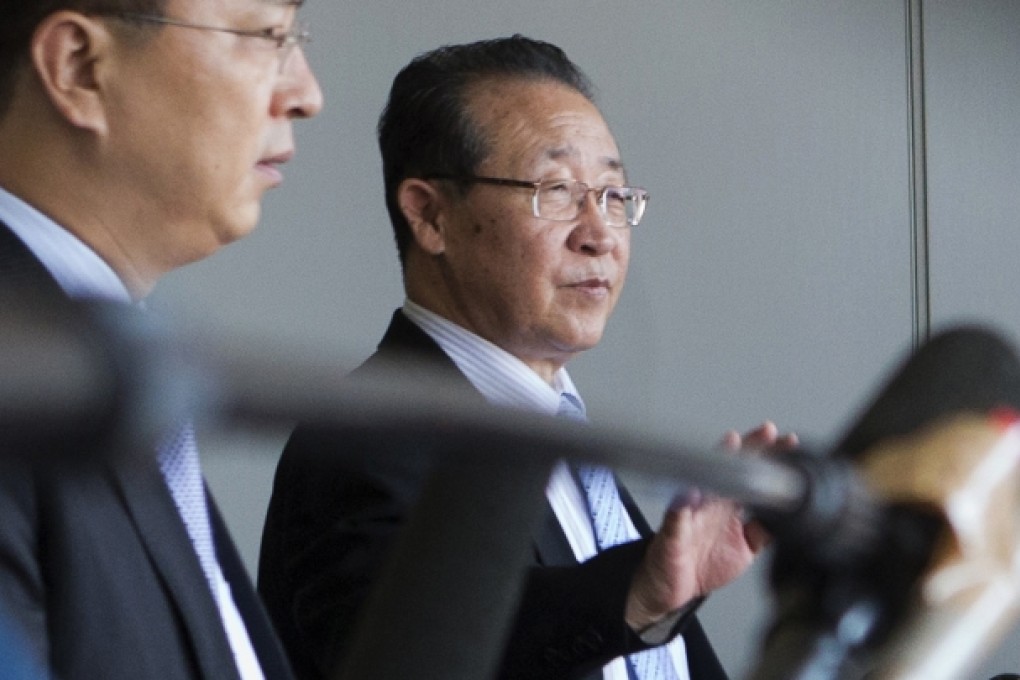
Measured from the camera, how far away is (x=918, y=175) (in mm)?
3689

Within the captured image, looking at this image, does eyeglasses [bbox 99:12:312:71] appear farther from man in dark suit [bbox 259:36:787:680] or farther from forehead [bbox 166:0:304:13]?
man in dark suit [bbox 259:36:787:680]

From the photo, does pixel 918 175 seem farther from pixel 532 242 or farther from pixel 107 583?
pixel 107 583

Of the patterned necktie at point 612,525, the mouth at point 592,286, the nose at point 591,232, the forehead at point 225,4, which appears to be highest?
the forehead at point 225,4

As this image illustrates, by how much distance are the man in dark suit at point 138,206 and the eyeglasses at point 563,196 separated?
67 centimetres

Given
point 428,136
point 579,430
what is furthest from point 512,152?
point 579,430

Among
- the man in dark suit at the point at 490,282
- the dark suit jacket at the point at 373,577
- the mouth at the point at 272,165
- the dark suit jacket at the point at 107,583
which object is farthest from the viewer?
the man in dark suit at the point at 490,282

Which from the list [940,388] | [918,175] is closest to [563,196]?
[940,388]

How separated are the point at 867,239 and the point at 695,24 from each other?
0.65 meters

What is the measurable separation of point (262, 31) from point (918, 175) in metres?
2.80

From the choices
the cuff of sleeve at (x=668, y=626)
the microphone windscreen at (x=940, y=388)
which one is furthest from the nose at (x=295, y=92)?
the microphone windscreen at (x=940, y=388)

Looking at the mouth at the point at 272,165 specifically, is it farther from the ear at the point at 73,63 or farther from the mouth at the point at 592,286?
the mouth at the point at 592,286

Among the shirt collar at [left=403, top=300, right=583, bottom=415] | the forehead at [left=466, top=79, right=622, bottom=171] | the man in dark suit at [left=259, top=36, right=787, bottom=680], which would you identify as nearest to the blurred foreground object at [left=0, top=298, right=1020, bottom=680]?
the man in dark suit at [left=259, top=36, right=787, bottom=680]

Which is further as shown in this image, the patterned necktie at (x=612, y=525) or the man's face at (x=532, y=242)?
the man's face at (x=532, y=242)

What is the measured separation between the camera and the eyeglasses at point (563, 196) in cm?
184
